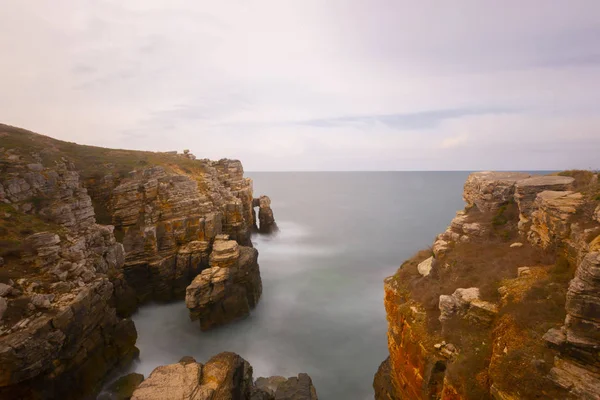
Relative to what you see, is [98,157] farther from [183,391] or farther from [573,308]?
[573,308]

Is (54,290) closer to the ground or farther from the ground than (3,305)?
closer to the ground

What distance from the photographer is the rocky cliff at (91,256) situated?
14809 millimetres

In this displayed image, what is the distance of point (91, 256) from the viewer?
21953mm

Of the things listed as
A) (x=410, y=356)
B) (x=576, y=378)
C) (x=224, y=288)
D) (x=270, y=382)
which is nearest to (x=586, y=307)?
(x=576, y=378)

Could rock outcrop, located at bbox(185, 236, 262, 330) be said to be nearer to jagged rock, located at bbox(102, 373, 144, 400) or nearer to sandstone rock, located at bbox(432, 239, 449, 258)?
jagged rock, located at bbox(102, 373, 144, 400)

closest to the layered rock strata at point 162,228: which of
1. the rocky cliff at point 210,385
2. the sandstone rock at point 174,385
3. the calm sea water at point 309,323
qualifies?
the calm sea water at point 309,323

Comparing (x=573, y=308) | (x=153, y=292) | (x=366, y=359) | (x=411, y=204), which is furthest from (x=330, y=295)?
(x=411, y=204)

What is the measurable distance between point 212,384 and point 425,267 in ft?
49.8

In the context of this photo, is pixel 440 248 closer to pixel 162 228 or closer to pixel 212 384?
pixel 212 384

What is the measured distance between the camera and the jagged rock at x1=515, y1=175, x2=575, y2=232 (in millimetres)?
17469

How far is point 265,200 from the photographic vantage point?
62781 millimetres

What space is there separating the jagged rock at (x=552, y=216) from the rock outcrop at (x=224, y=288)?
24541 millimetres

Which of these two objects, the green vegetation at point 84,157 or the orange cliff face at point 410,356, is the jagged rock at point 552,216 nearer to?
the orange cliff face at point 410,356

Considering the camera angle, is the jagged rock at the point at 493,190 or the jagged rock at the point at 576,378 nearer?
the jagged rock at the point at 576,378
